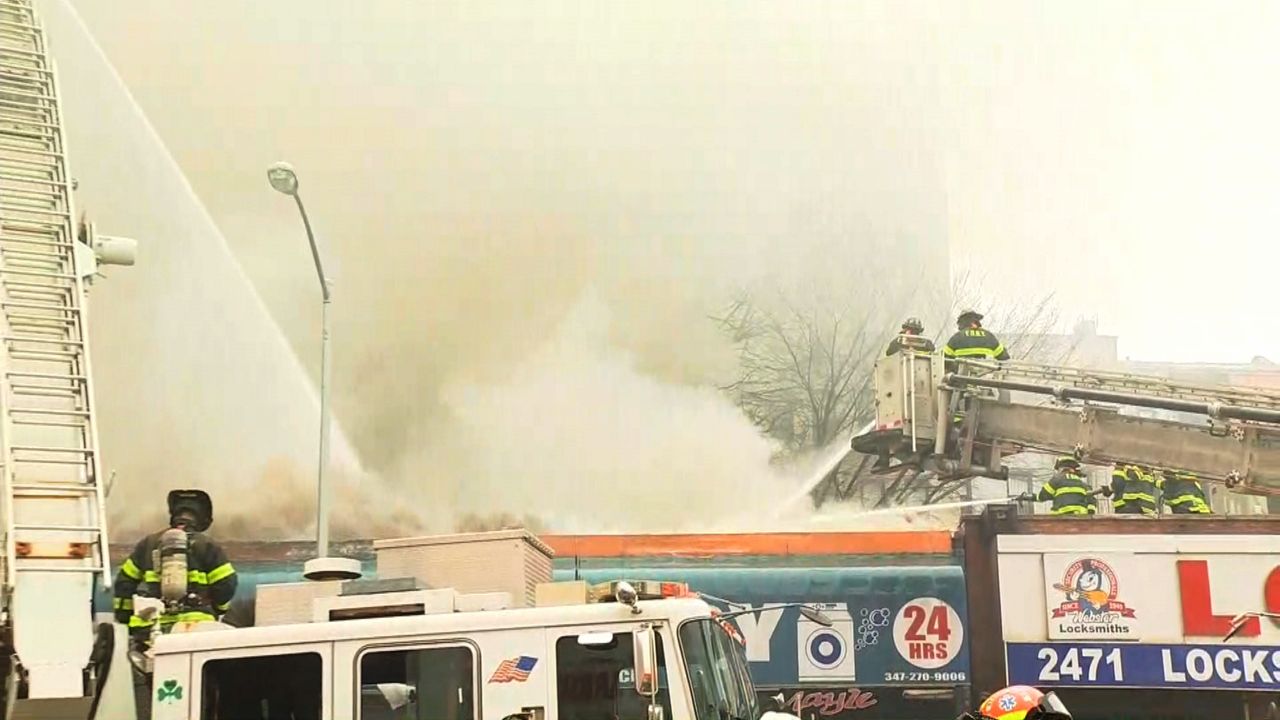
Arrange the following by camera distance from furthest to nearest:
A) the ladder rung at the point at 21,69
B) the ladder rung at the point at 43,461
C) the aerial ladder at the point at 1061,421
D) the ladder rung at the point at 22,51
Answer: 1. the aerial ladder at the point at 1061,421
2. the ladder rung at the point at 22,51
3. the ladder rung at the point at 21,69
4. the ladder rung at the point at 43,461

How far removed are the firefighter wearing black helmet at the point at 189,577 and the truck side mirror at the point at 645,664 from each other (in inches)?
94.0

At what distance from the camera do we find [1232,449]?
47.5 feet

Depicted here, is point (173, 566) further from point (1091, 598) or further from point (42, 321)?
point (1091, 598)

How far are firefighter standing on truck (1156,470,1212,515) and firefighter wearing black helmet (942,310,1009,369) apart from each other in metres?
2.35

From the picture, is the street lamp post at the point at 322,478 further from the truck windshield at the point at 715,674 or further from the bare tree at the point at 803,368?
the bare tree at the point at 803,368

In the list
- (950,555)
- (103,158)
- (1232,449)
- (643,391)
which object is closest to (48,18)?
(103,158)

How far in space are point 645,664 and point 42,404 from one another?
12.8 feet

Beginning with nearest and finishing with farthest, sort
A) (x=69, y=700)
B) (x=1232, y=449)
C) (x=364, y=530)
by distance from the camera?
(x=69, y=700), (x=1232, y=449), (x=364, y=530)

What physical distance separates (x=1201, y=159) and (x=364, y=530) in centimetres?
1238

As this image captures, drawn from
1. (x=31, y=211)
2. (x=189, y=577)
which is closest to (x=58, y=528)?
(x=189, y=577)

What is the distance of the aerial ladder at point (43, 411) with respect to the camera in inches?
235

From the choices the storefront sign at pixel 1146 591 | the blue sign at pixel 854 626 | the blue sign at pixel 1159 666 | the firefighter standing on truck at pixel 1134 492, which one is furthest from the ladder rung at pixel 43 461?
the firefighter standing on truck at pixel 1134 492

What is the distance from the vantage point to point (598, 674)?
224 inches

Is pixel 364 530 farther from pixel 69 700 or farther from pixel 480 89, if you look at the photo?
pixel 69 700
